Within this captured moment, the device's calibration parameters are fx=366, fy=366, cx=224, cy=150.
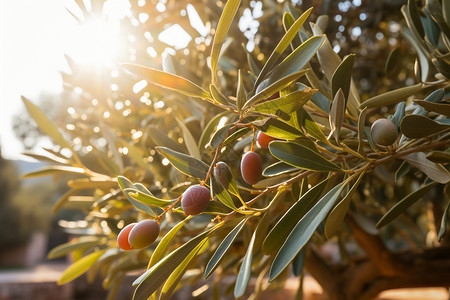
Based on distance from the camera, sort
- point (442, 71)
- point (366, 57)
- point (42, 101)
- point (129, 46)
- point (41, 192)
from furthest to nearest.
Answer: point (41, 192)
point (42, 101)
point (366, 57)
point (129, 46)
point (442, 71)

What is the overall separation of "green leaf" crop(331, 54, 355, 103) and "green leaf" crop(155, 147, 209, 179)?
7.1 inches

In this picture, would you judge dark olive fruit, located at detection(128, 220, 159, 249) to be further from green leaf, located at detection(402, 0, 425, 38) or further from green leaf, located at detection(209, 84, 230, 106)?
green leaf, located at detection(402, 0, 425, 38)

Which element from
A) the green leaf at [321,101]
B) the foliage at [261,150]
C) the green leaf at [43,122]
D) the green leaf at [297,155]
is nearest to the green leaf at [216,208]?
the foliage at [261,150]

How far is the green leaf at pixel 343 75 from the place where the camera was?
0.40m

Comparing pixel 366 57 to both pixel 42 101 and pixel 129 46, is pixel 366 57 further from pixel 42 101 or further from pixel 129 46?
pixel 42 101

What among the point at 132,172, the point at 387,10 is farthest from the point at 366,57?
the point at 132,172

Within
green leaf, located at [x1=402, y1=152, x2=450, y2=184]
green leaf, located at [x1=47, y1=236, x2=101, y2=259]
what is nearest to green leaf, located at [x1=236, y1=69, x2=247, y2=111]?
green leaf, located at [x1=402, y1=152, x2=450, y2=184]

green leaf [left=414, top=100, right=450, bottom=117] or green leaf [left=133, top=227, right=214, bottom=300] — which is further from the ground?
green leaf [left=414, top=100, right=450, bottom=117]

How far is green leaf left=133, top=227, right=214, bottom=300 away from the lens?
15.2 inches

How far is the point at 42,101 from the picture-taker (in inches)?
414

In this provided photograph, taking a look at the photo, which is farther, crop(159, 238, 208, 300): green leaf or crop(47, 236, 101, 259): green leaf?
crop(47, 236, 101, 259): green leaf

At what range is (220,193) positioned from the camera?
42 centimetres

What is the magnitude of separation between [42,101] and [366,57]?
35.6 ft

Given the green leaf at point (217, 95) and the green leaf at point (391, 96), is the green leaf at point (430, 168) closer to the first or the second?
the green leaf at point (391, 96)
